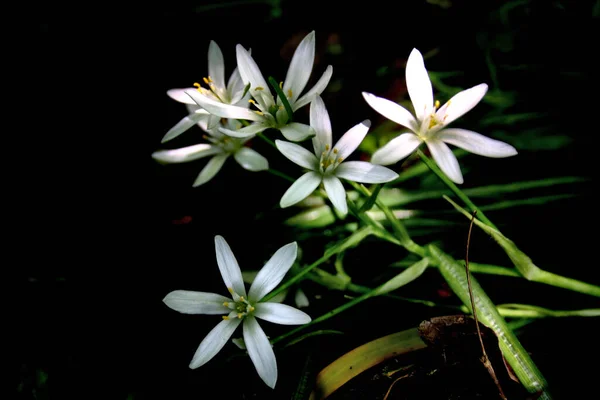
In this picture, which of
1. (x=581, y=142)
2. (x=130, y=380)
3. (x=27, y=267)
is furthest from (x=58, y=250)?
(x=581, y=142)

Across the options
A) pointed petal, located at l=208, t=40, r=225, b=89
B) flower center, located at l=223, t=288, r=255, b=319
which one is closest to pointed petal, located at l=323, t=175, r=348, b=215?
flower center, located at l=223, t=288, r=255, b=319

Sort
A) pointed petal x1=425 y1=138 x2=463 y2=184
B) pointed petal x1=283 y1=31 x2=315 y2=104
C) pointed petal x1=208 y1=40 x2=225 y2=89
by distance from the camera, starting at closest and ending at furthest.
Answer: pointed petal x1=425 y1=138 x2=463 y2=184 < pointed petal x1=283 y1=31 x2=315 y2=104 < pointed petal x1=208 y1=40 x2=225 y2=89

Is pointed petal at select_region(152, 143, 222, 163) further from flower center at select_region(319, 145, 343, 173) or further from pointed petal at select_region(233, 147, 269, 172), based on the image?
flower center at select_region(319, 145, 343, 173)

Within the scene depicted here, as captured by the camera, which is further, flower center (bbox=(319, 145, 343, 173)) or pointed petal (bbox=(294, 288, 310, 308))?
pointed petal (bbox=(294, 288, 310, 308))

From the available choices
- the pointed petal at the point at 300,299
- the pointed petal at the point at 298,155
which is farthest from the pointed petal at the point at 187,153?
the pointed petal at the point at 300,299

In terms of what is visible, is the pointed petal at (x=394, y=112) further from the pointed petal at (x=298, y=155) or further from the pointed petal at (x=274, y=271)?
the pointed petal at (x=274, y=271)

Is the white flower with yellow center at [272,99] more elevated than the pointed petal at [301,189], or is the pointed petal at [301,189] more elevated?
the white flower with yellow center at [272,99]
